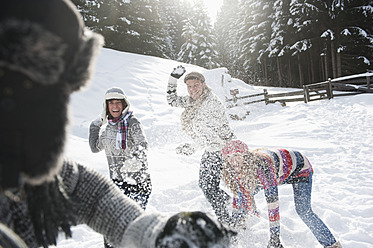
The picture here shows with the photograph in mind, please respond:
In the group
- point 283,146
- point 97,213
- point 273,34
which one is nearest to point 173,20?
point 273,34

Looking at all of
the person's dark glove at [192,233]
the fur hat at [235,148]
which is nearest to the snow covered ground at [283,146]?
the person's dark glove at [192,233]

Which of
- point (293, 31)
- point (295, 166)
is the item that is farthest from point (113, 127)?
point (293, 31)

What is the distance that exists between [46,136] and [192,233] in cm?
47

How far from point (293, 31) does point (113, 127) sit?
77.5ft

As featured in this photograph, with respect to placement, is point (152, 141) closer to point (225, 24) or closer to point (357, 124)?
point (357, 124)

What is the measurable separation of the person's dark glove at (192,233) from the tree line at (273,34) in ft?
68.6

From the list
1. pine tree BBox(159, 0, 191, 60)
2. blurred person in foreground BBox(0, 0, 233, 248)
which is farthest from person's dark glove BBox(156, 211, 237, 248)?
pine tree BBox(159, 0, 191, 60)

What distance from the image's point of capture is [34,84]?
1.92 feet

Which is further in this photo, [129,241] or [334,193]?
[334,193]

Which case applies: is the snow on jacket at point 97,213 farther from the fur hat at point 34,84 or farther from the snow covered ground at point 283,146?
the fur hat at point 34,84

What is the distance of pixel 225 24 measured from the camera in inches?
1638

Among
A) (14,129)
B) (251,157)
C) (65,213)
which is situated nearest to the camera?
(14,129)

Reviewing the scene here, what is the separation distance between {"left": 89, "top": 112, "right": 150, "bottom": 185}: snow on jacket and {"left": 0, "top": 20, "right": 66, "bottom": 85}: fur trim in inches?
91.6

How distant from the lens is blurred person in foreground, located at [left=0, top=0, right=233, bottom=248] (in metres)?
0.55
